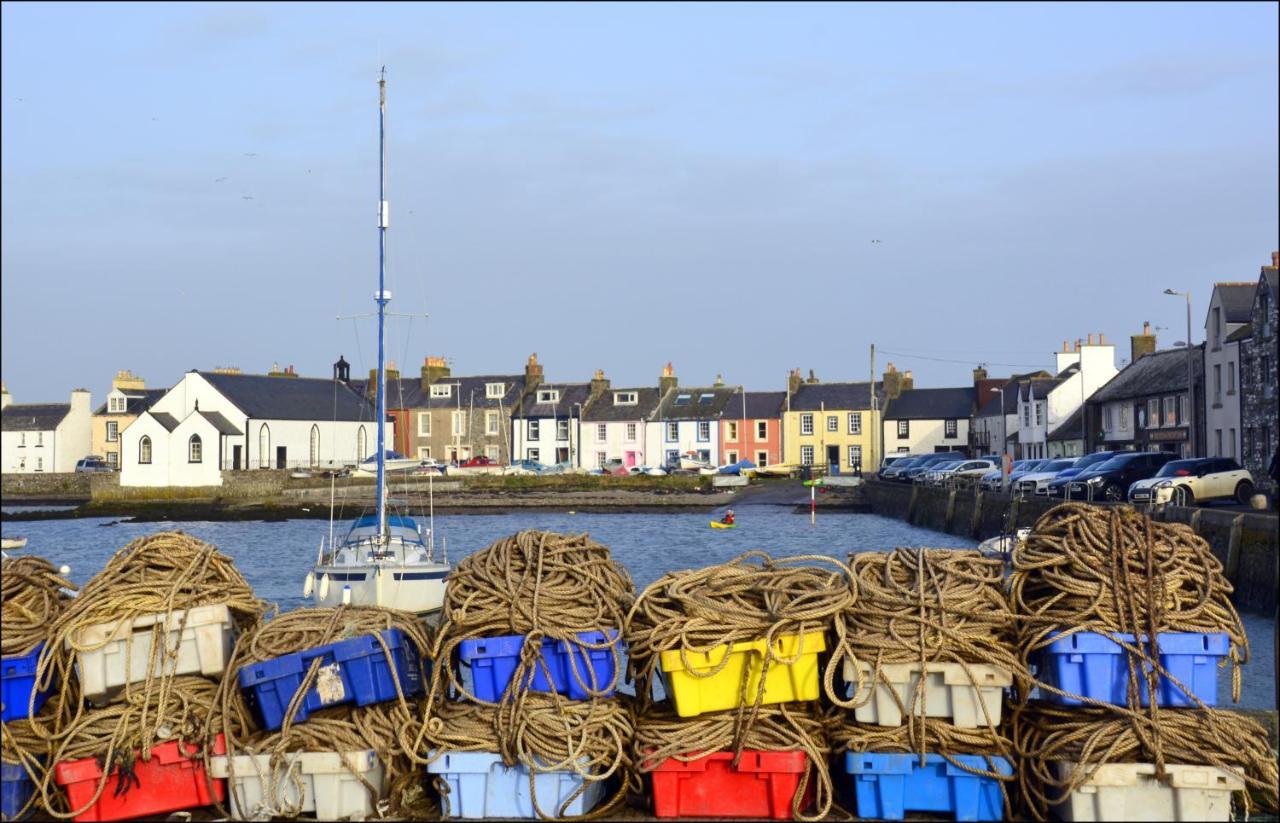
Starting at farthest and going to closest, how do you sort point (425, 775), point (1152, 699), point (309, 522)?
point (309, 522)
point (425, 775)
point (1152, 699)

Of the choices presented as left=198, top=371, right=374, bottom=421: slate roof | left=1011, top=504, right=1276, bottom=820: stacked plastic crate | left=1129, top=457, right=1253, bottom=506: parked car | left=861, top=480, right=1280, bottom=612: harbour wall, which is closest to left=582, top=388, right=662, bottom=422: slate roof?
left=198, top=371, right=374, bottom=421: slate roof

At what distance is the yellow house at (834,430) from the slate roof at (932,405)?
1205mm

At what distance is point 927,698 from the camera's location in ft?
25.1

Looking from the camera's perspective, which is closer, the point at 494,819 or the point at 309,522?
the point at 494,819

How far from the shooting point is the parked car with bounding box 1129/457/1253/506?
3284 cm

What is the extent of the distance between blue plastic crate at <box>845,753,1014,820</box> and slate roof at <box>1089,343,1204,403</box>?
47878mm

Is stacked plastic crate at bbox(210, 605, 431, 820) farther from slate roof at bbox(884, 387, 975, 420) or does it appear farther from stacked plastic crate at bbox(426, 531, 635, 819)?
slate roof at bbox(884, 387, 975, 420)

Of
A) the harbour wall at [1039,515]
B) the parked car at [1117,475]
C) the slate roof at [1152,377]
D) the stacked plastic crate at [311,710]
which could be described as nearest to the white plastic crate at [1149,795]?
the harbour wall at [1039,515]

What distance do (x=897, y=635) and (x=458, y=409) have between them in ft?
283

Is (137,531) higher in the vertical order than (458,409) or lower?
lower

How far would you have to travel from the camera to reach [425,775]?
25.8ft

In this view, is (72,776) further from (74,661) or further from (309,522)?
(309,522)

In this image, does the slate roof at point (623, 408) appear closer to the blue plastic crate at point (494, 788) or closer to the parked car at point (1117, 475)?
the parked car at point (1117, 475)

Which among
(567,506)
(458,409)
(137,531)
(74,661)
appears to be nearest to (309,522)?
(137,531)
